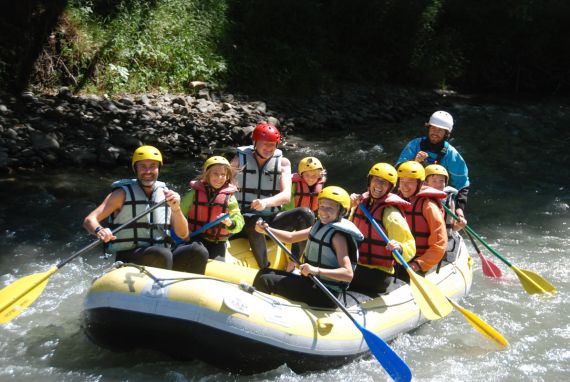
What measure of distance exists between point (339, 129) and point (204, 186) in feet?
24.9

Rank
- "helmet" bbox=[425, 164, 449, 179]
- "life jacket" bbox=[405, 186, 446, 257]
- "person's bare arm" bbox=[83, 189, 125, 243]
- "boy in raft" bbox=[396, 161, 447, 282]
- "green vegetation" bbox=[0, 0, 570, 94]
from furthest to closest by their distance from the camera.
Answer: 1. "green vegetation" bbox=[0, 0, 570, 94]
2. "helmet" bbox=[425, 164, 449, 179]
3. "life jacket" bbox=[405, 186, 446, 257]
4. "boy in raft" bbox=[396, 161, 447, 282]
5. "person's bare arm" bbox=[83, 189, 125, 243]

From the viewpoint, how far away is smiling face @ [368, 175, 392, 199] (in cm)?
458

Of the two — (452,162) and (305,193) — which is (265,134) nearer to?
(305,193)

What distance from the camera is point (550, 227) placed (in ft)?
24.3

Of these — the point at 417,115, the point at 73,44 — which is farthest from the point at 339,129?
the point at 73,44

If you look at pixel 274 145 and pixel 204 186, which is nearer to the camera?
pixel 204 186

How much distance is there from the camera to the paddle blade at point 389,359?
3949 mm

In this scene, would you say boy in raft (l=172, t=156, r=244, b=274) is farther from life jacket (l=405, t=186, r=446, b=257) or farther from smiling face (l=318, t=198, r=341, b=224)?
life jacket (l=405, t=186, r=446, b=257)

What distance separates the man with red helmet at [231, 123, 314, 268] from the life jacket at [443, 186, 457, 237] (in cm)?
131

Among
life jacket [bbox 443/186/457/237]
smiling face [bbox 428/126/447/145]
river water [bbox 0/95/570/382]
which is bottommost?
river water [bbox 0/95/570/382]

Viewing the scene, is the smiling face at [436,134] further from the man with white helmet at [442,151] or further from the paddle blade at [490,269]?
the paddle blade at [490,269]

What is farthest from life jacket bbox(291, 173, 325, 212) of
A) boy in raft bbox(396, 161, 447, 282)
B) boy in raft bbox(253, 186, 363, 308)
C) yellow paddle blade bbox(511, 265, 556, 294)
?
yellow paddle blade bbox(511, 265, 556, 294)

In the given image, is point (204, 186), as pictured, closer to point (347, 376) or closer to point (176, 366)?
point (176, 366)

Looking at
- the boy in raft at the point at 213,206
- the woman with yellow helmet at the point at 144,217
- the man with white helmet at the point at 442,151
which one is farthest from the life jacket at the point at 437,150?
the woman with yellow helmet at the point at 144,217
